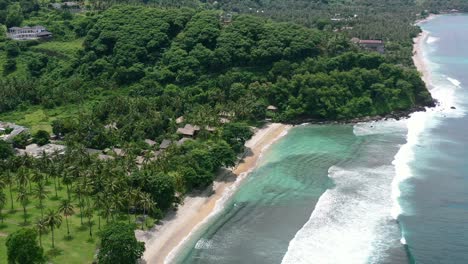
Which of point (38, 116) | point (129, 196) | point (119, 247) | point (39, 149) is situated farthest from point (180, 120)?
point (119, 247)

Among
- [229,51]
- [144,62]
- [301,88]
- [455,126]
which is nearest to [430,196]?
[455,126]

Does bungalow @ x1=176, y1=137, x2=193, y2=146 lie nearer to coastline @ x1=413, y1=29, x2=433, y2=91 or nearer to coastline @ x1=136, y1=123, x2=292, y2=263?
coastline @ x1=136, y1=123, x2=292, y2=263

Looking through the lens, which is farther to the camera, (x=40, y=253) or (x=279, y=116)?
(x=279, y=116)

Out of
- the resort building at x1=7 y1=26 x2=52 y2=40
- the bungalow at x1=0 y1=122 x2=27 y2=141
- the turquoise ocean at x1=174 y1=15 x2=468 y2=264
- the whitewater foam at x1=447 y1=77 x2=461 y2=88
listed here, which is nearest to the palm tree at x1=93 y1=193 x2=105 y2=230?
the turquoise ocean at x1=174 y1=15 x2=468 y2=264

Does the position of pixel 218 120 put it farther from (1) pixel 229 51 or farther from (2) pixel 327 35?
(2) pixel 327 35

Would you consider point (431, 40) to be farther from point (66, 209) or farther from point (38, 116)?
point (66, 209)

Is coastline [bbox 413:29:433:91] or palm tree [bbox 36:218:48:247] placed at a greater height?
coastline [bbox 413:29:433:91]
